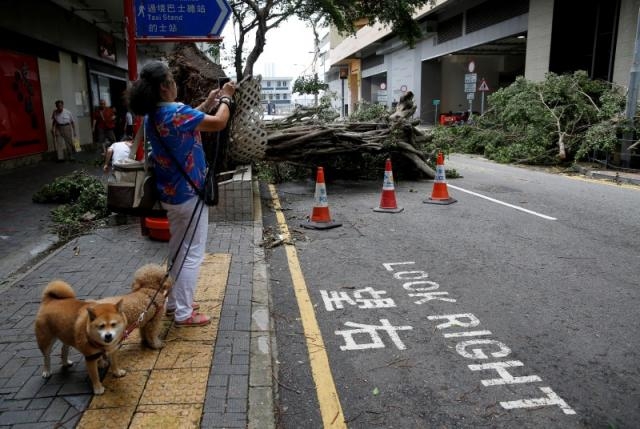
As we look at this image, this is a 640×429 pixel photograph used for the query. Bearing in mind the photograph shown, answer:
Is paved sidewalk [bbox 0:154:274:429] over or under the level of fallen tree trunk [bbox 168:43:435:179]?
under

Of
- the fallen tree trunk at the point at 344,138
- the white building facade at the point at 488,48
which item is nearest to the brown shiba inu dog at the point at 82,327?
the fallen tree trunk at the point at 344,138

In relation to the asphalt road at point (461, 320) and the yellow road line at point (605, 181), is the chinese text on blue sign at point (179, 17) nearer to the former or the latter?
the asphalt road at point (461, 320)

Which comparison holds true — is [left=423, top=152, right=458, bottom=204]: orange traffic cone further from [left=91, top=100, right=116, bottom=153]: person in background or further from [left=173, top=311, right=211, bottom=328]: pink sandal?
[left=91, top=100, right=116, bottom=153]: person in background

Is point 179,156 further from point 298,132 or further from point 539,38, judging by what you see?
point 539,38

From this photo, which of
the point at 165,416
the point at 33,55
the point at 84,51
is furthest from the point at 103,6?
the point at 165,416

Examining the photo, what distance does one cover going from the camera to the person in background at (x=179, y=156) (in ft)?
10.7

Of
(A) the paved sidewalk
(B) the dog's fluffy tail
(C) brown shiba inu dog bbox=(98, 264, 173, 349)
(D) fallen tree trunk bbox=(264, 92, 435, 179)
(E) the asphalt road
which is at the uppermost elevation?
(D) fallen tree trunk bbox=(264, 92, 435, 179)

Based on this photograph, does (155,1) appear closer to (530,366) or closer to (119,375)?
(119,375)

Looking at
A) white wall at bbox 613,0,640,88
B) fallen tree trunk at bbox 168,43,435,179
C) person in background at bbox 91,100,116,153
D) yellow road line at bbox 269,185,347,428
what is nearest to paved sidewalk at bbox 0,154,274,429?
yellow road line at bbox 269,185,347,428

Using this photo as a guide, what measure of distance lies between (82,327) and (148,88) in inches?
57.2

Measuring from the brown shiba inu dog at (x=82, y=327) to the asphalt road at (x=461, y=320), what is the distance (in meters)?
1.01

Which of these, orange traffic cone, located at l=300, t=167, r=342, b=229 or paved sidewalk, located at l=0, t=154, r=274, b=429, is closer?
paved sidewalk, located at l=0, t=154, r=274, b=429

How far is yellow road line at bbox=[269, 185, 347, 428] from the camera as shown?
2928mm

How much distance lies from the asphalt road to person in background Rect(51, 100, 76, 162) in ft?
30.6
